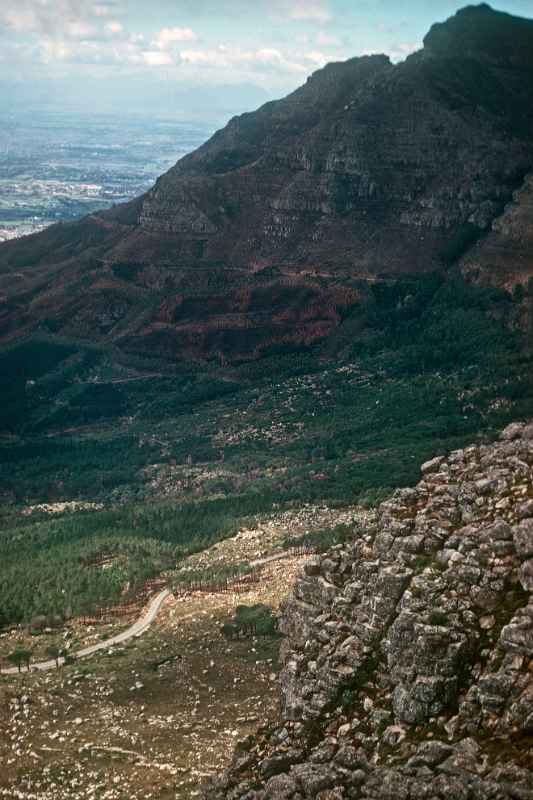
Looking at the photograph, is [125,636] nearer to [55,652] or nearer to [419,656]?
[55,652]

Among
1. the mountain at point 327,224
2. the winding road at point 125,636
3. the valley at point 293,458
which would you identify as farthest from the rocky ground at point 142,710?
the mountain at point 327,224

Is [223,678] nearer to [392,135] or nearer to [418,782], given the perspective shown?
[418,782]

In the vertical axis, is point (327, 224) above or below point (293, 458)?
above

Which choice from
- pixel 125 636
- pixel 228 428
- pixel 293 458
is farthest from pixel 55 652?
pixel 228 428

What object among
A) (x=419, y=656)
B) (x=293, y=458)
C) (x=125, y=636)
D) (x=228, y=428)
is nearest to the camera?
(x=419, y=656)

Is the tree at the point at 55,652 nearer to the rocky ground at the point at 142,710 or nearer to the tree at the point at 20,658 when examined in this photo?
the rocky ground at the point at 142,710

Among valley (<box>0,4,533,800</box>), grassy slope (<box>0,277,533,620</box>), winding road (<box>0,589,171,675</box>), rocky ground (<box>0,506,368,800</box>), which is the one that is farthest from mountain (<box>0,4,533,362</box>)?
rocky ground (<box>0,506,368,800</box>)

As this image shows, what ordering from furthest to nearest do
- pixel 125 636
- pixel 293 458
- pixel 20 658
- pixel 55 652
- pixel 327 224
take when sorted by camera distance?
pixel 327 224 → pixel 293 458 → pixel 125 636 → pixel 55 652 → pixel 20 658

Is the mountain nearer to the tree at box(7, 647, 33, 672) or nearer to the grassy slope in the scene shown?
the grassy slope
